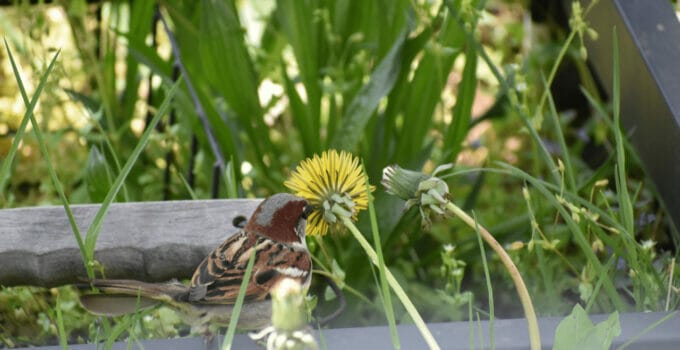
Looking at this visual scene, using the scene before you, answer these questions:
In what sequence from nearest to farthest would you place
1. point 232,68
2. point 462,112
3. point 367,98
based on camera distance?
1. point 367,98
2. point 462,112
3. point 232,68

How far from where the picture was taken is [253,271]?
1005mm

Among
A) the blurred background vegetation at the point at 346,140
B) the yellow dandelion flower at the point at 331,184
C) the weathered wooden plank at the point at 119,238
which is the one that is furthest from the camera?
the blurred background vegetation at the point at 346,140

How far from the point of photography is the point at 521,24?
10.4 feet

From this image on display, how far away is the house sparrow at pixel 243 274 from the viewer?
98 centimetres

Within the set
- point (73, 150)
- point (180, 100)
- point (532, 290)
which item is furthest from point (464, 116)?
point (73, 150)

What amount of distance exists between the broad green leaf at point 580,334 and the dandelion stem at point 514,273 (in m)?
0.02

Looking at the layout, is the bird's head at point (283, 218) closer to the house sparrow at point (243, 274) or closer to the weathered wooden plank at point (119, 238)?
the house sparrow at point (243, 274)

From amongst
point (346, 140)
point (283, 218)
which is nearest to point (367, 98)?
point (346, 140)

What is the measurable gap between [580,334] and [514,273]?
116mm

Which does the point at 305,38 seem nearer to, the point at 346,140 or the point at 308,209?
the point at 346,140

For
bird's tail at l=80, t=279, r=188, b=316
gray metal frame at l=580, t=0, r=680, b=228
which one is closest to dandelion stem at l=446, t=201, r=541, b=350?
bird's tail at l=80, t=279, r=188, b=316

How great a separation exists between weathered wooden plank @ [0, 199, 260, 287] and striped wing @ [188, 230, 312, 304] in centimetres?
24

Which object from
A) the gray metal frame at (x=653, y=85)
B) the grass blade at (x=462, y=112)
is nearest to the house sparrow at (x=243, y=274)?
the gray metal frame at (x=653, y=85)

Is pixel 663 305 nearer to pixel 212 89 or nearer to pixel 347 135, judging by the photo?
pixel 347 135
